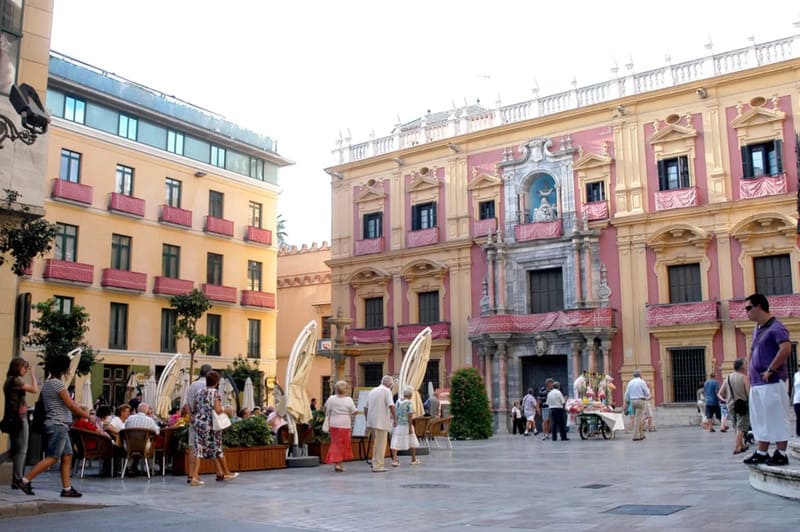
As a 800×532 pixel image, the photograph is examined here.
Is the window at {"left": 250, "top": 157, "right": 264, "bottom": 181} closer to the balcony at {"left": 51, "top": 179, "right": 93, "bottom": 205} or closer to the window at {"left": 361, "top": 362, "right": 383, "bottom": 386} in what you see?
the balcony at {"left": 51, "top": 179, "right": 93, "bottom": 205}

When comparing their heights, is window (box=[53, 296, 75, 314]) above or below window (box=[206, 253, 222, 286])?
below

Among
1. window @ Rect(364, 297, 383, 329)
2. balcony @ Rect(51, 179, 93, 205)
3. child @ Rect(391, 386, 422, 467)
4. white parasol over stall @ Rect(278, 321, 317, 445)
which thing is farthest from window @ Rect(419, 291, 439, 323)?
child @ Rect(391, 386, 422, 467)

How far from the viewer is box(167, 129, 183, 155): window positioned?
37.8 m

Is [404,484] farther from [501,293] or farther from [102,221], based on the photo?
[102,221]

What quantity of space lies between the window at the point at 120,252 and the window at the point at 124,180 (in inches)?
78.6

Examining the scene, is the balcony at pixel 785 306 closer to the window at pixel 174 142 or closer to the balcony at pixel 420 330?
the balcony at pixel 420 330

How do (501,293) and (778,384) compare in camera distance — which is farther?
(501,293)

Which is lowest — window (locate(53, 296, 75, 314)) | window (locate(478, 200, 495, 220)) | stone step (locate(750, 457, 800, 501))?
stone step (locate(750, 457, 800, 501))

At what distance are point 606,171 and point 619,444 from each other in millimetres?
15360

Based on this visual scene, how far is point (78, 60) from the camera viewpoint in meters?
34.1

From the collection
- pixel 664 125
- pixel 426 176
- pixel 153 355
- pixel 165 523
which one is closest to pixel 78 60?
pixel 153 355

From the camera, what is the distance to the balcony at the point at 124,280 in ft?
112

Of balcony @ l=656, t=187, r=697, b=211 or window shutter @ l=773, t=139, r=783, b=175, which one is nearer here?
window shutter @ l=773, t=139, r=783, b=175

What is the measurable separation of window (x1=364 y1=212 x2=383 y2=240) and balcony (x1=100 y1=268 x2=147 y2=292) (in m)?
10.0
